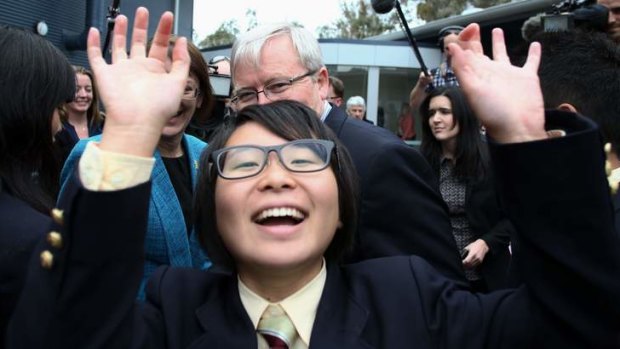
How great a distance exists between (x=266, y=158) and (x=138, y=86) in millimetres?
329

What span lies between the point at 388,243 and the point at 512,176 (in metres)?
0.79

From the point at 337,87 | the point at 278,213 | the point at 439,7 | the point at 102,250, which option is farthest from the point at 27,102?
the point at 439,7

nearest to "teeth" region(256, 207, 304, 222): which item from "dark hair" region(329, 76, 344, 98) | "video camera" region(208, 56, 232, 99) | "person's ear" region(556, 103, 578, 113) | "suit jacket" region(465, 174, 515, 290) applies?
"person's ear" region(556, 103, 578, 113)

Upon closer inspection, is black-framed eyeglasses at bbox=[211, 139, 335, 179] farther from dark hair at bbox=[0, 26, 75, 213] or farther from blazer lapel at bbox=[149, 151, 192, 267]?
blazer lapel at bbox=[149, 151, 192, 267]

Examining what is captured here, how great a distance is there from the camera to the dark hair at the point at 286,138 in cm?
165

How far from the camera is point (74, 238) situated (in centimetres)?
127

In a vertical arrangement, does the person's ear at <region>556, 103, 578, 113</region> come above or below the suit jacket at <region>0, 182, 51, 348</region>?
above

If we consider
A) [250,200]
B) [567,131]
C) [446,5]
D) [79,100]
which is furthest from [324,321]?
[446,5]

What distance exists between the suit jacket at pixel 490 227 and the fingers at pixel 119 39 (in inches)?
109

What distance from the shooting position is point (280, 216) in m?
1.51

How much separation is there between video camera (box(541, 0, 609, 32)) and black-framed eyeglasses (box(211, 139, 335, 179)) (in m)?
1.46

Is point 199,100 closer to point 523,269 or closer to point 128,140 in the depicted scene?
point 128,140

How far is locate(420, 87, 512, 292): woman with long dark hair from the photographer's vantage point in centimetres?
384

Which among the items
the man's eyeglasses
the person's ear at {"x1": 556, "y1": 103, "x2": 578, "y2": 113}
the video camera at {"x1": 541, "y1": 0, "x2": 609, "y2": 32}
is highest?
the video camera at {"x1": 541, "y1": 0, "x2": 609, "y2": 32}
